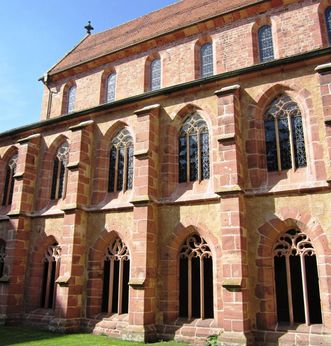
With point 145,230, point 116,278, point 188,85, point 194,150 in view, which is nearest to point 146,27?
point 188,85

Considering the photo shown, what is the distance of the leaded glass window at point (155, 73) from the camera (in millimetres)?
16219

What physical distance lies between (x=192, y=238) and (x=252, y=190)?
240 cm

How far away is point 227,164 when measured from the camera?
1081 cm

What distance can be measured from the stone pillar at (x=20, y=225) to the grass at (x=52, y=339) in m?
1.74

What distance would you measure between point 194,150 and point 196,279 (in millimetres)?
4198

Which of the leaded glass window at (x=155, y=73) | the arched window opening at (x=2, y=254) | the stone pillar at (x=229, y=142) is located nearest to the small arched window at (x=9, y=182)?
the arched window opening at (x=2, y=254)

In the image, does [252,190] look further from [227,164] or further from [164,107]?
[164,107]

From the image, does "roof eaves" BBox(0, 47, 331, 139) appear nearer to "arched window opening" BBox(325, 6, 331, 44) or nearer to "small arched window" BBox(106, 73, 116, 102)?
"small arched window" BBox(106, 73, 116, 102)

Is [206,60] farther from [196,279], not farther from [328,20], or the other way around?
[196,279]

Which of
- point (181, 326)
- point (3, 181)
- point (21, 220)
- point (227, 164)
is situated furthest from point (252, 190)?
point (3, 181)

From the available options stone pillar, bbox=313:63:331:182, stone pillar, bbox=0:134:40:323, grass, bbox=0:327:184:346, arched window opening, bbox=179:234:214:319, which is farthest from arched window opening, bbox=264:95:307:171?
stone pillar, bbox=0:134:40:323

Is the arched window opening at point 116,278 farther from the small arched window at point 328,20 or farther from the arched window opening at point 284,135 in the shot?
the small arched window at point 328,20

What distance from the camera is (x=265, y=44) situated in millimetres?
14352

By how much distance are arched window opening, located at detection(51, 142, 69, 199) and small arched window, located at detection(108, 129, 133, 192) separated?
2.29 meters
